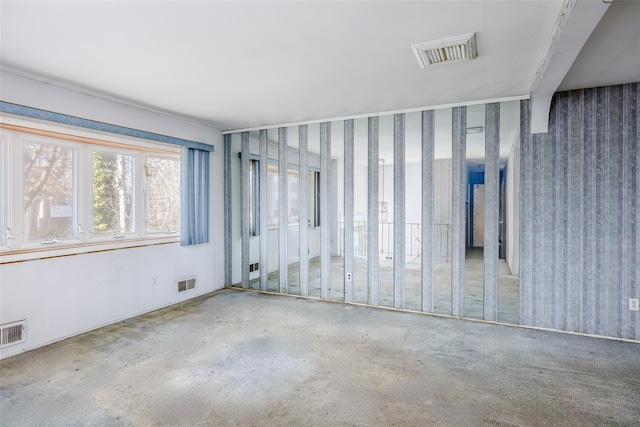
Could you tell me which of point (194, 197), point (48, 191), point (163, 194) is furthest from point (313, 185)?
point (48, 191)

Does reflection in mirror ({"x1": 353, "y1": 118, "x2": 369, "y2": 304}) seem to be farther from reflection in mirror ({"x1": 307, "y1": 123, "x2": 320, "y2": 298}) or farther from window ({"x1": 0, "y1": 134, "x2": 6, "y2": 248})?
window ({"x1": 0, "y1": 134, "x2": 6, "y2": 248})

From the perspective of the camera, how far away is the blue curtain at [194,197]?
4.52 meters

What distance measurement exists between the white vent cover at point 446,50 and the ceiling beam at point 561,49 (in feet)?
1.64

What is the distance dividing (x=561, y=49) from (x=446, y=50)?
0.71m

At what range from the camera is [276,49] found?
2.54 meters

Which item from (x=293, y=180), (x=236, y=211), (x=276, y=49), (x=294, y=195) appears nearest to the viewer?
(x=276, y=49)

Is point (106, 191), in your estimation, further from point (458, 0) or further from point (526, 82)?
point (526, 82)

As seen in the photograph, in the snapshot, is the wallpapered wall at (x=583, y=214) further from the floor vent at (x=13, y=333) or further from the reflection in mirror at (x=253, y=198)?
the floor vent at (x=13, y=333)

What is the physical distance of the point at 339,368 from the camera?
8.96 feet

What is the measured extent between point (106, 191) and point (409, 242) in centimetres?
356

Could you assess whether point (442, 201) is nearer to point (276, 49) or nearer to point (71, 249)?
point (276, 49)

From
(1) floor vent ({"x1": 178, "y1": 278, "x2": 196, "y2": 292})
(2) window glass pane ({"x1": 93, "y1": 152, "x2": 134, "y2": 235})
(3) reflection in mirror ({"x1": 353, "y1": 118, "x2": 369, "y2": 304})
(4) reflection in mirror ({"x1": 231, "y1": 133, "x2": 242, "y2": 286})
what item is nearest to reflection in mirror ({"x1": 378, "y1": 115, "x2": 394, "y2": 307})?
(3) reflection in mirror ({"x1": 353, "y1": 118, "x2": 369, "y2": 304})

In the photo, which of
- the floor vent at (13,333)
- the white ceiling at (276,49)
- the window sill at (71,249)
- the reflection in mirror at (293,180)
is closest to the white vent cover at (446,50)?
the white ceiling at (276,49)

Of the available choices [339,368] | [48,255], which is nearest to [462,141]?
[339,368]
